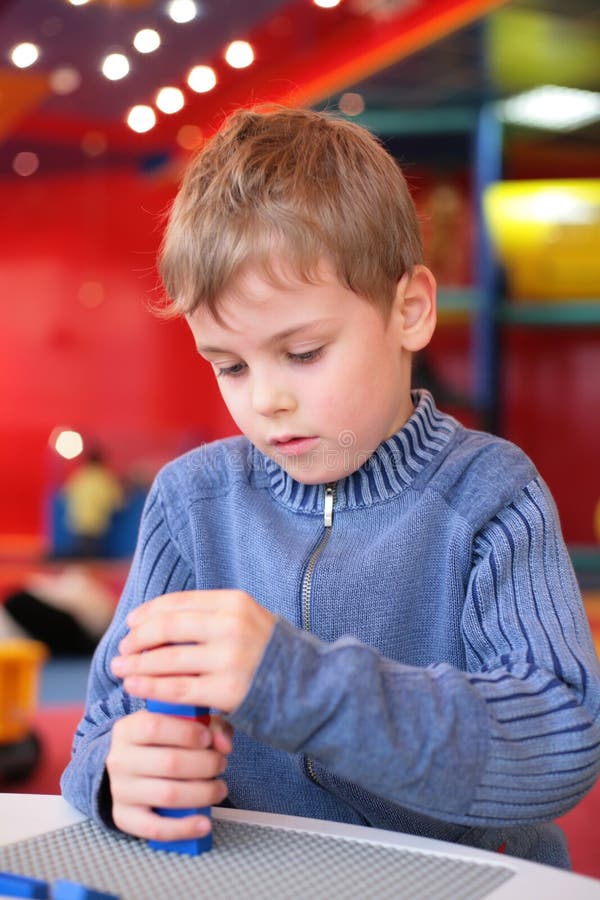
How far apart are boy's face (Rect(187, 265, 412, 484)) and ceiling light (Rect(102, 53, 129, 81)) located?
2.63m

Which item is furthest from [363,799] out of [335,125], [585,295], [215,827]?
[585,295]

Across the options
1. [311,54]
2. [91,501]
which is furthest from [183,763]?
[311,54]

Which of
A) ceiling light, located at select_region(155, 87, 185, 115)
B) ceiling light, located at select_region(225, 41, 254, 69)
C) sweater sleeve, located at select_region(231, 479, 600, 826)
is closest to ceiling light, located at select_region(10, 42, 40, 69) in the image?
ceiling light, located at select_region(155, 87, 185, 115)

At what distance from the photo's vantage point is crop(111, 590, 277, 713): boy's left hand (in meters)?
0.56

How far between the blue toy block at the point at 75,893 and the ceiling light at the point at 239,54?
2.90 meters

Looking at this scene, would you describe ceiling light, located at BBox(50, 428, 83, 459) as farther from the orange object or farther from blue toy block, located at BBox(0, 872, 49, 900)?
blue toy block, located at BBox(0, 872, 49, 900)

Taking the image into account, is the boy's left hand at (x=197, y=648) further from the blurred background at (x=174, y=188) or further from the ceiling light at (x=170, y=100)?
the ceiling light at (x=170, y=100)

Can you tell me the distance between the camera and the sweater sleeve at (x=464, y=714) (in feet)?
1.84

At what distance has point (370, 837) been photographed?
611 mm

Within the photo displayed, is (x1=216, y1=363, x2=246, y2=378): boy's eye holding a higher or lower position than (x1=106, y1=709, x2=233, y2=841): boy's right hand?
higher

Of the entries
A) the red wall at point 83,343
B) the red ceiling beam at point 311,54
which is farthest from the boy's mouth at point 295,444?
the red wall at point 83,343

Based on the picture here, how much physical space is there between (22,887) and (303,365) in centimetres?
38

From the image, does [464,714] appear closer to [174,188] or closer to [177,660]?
[177,660]

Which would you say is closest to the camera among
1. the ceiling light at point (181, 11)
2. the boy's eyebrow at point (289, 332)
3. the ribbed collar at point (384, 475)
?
the boy's eyebrow at point (289, 332)
